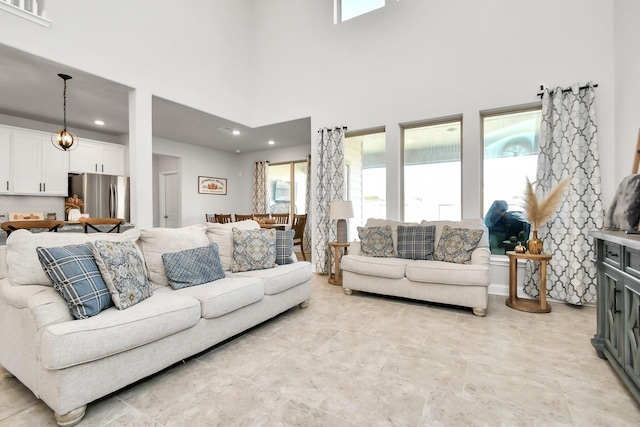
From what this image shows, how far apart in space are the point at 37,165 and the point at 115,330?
5190mm

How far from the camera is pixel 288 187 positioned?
7551 millimetres

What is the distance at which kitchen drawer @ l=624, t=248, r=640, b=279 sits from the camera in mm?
1566

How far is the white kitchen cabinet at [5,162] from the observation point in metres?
4.62

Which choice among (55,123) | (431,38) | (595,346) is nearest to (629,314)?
(595,346)

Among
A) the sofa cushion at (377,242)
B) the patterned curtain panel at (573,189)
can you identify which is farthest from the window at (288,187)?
the patterned curtain panel at (573,189)

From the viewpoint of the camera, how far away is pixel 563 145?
131 inches

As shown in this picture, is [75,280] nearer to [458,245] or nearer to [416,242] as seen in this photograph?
[416,242]

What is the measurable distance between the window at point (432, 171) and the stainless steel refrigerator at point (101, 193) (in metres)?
4.83

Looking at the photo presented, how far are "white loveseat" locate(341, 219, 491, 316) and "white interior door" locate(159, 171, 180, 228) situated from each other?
5.18 metres

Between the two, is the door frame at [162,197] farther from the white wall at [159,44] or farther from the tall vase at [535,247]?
the tall vase at [535,247]

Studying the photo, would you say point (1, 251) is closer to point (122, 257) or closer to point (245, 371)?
point (122, 257)

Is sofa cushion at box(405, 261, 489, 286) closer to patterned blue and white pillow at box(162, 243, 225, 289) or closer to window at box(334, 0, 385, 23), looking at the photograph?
patterned blue and white pillow at box(162, 243, 225, 289)

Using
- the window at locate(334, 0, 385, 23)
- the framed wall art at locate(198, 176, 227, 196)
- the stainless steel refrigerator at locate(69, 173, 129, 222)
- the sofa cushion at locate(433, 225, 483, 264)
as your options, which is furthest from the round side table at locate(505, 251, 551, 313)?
the framed wall art at locate(198, 176, 227, 196)

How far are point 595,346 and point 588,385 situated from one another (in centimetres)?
49
